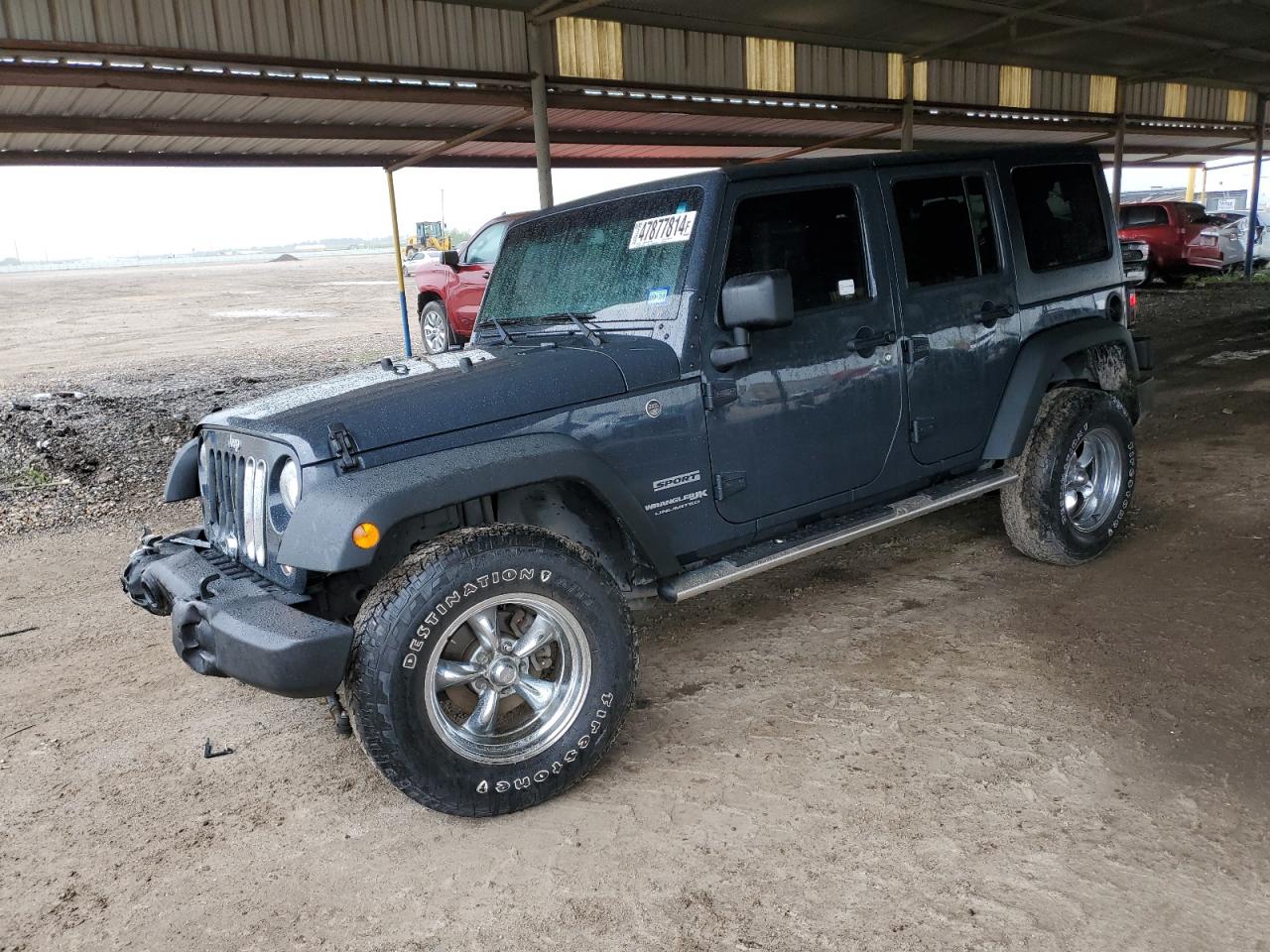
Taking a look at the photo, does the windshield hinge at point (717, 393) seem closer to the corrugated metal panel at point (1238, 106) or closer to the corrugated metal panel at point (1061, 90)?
the corrugated metal panel at point (1061, 90)

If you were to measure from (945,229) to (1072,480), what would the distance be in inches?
58.5

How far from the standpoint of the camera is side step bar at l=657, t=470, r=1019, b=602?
335 centimetres

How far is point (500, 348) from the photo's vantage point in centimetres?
366

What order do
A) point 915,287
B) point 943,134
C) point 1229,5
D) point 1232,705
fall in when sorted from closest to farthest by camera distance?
point 1232,705 < point 915,287 < point 1229,5 < point 943,134

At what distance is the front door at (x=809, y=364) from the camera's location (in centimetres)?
342

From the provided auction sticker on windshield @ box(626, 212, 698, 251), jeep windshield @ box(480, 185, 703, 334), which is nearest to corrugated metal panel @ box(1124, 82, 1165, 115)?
jeep windshield @ box(480, 185, 703, 334)

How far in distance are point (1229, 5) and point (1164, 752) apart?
47.7 ft

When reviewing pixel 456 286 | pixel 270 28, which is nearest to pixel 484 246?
pixel 456 286

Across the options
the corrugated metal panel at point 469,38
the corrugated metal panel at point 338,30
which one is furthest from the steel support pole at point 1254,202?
the corrugated metal panel at point 338,30

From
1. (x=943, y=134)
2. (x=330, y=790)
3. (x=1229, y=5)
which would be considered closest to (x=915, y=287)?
(x=330, y=790)

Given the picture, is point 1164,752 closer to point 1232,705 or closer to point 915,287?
point 1232,705

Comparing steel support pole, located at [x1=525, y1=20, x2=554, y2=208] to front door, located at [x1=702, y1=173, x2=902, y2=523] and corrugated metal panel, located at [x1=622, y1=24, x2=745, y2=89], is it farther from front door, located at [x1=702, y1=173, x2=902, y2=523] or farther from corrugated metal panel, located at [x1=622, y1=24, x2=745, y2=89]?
front door, located at [x1=702, y1=173, x2=902, y2=523]

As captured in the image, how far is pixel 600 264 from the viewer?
366 cm

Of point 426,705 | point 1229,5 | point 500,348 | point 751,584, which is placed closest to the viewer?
point 426,705
